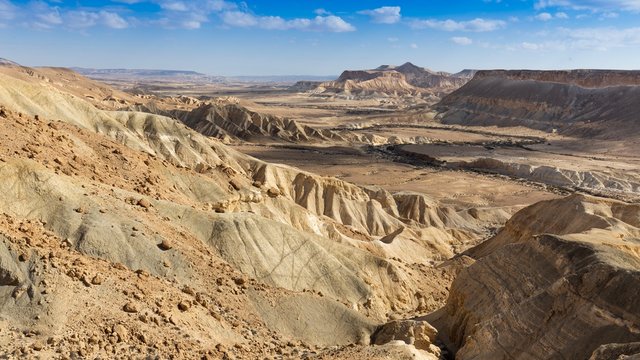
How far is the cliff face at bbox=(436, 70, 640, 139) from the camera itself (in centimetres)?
11331

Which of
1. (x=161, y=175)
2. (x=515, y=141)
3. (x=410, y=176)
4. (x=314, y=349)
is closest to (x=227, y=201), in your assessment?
(x=161, y=175)

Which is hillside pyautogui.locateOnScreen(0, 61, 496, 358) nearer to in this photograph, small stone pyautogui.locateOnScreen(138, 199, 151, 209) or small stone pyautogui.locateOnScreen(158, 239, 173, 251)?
small stone pyautogui.locateOnScreen(158, 239, 173, 251)

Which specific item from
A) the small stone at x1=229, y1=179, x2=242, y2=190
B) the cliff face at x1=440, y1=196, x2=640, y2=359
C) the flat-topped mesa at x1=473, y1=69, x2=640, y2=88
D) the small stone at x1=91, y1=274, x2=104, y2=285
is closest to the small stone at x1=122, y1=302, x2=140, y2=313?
the small stone at x1=91, y1=274, x2=104, y2=285

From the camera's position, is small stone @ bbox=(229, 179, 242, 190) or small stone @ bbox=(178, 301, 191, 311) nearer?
small stone @ bbox=(178, 301, 191, 311)

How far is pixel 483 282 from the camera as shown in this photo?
20188 mm

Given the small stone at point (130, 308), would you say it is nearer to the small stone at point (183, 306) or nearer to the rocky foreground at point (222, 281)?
the rocky foreground at point (222, 281)

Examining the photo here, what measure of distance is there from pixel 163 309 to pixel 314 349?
198 inches

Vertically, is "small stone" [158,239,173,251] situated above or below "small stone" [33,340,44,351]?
above

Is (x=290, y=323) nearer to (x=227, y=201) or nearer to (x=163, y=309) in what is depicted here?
(x=163, y=309)

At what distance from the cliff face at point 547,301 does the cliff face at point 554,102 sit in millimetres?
96583

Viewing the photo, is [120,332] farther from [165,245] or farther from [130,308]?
[165,245]

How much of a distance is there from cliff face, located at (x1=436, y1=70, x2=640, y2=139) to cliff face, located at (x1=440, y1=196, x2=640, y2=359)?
96.6m

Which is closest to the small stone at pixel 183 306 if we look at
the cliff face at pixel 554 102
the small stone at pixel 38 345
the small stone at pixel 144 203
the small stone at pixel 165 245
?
the small stone at pixel 165 245

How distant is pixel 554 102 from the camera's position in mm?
130000
